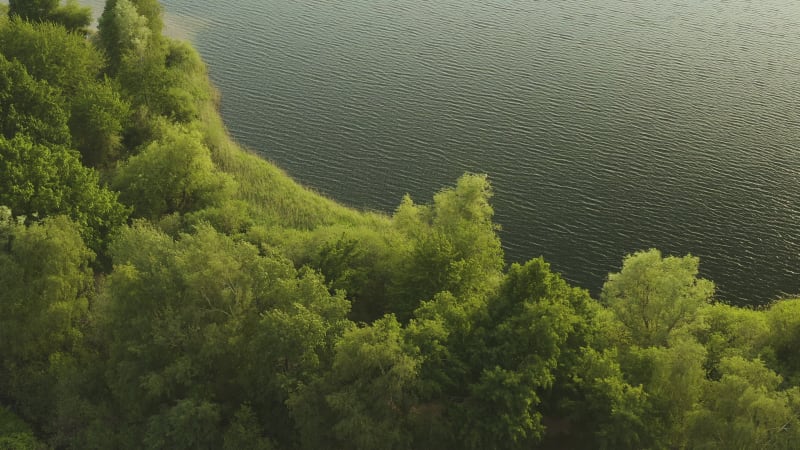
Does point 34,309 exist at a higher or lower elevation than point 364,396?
lower

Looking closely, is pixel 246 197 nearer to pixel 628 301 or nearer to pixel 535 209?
pixel 535 209

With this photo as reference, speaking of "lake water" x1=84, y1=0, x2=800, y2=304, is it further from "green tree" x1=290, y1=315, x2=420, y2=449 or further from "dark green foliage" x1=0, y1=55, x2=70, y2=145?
"green tree" x1=290, y1=315, x2=420, y2=449

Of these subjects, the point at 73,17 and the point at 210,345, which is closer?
the point at 210,345

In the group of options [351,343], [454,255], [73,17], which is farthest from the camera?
[73,17]

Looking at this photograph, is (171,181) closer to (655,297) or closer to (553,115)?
(655,297)

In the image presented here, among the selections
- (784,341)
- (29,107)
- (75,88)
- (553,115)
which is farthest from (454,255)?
(75,88)

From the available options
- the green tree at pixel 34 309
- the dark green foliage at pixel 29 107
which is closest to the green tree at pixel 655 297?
the green tree at pixel 34 309

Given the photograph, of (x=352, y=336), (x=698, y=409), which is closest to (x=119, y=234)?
(x=352, y=336)

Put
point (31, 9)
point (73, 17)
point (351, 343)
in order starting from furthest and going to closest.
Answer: point (73, 17)
point (31, 9)
point (351, 343)

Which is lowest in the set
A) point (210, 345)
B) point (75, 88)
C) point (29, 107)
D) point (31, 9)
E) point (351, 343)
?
point (210, 345)
